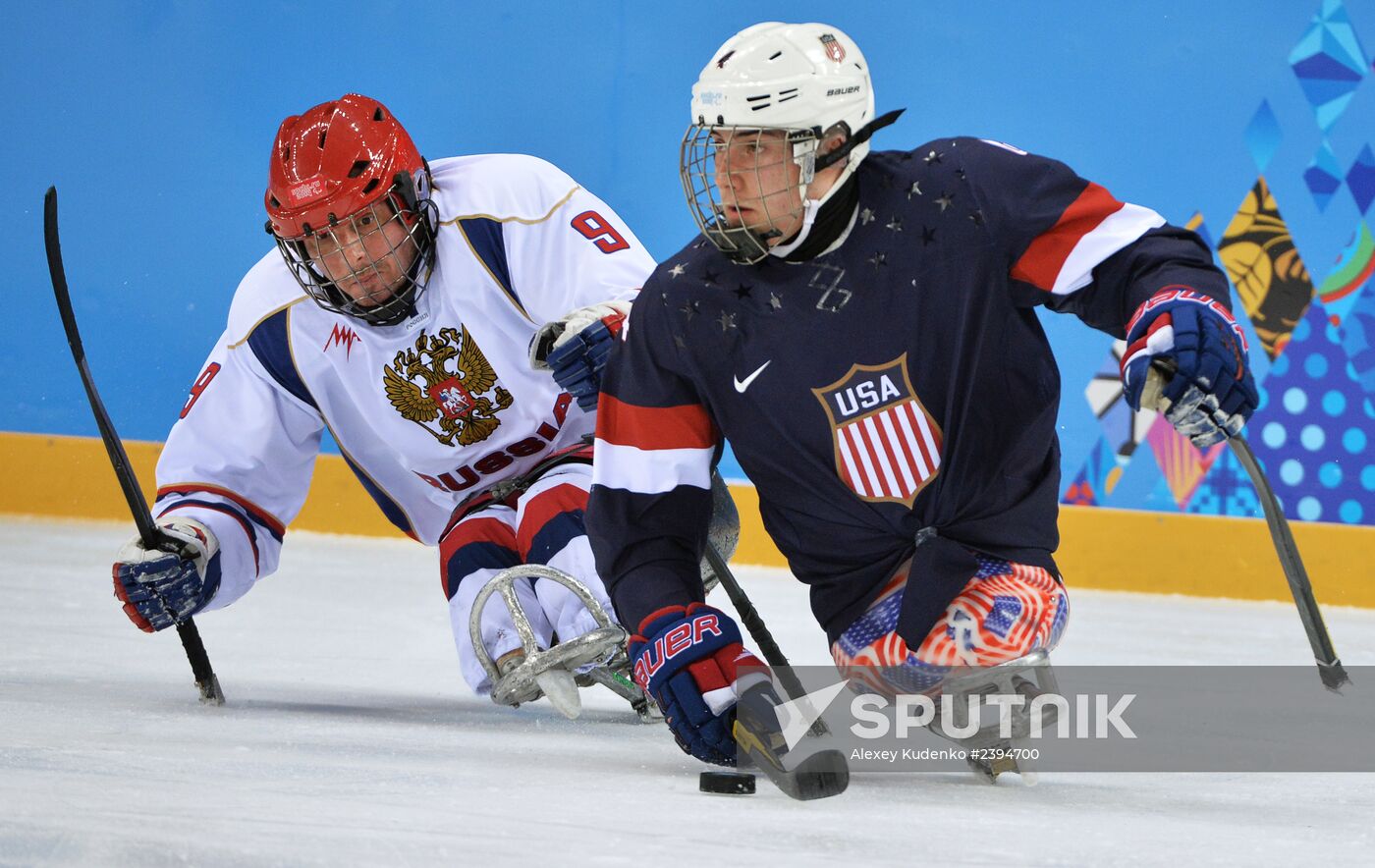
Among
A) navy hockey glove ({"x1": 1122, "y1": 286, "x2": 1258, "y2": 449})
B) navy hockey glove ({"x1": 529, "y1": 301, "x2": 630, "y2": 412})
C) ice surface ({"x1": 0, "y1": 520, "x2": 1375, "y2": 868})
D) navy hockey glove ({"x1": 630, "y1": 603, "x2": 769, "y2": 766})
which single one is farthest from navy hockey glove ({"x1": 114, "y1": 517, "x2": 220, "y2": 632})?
navy hockey glove ({"x1": 1122, "y1": 286, "x2": 1258, "y2": 449})

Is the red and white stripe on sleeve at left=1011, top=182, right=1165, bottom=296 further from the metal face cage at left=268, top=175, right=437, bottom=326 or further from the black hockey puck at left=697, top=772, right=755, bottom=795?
the metal face cage at left=268, top=175, right=437, bottom=326

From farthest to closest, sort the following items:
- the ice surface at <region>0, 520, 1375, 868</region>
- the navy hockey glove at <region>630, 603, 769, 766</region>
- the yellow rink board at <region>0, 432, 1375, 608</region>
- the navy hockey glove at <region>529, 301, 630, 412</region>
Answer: the yellow rink board at <region>0, 432, 1375, 608</region>
the navy hockey glove at <region>529, 301, 630, 412</region>
the navy hockey glove at <region>630, 603, 769, 766</region>
the ice surface at <region>0, 520, 1375, 868</region>

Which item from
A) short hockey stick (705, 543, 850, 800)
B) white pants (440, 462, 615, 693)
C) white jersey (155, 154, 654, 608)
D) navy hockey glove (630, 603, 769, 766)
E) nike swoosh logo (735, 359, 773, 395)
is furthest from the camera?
white jersey (155, 154, 654, 608)

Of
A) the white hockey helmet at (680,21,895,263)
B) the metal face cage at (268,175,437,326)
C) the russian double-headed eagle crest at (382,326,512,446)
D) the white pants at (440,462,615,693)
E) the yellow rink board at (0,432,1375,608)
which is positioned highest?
the white hockey helmet at (680,21,895,263)

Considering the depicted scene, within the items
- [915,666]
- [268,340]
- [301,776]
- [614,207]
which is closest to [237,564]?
[268,340]

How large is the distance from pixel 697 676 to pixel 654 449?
0.91 ft

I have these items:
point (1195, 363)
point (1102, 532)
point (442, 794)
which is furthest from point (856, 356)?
point (1102, 532)

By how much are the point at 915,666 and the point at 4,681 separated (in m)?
1.29

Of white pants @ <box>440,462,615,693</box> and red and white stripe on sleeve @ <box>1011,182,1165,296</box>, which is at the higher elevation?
red and white stripe on sleeve @ <box>1011,182,1165,296</box>

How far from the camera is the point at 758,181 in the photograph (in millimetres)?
1673

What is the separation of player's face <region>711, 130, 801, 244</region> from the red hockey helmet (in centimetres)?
73

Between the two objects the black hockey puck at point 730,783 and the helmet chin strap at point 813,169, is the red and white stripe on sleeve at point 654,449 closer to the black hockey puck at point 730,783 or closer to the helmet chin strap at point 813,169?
the helmet chin strap at point 813,169

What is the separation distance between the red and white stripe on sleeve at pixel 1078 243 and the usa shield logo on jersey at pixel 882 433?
0.18 meters

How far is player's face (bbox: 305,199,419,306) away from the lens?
222 centimetres
